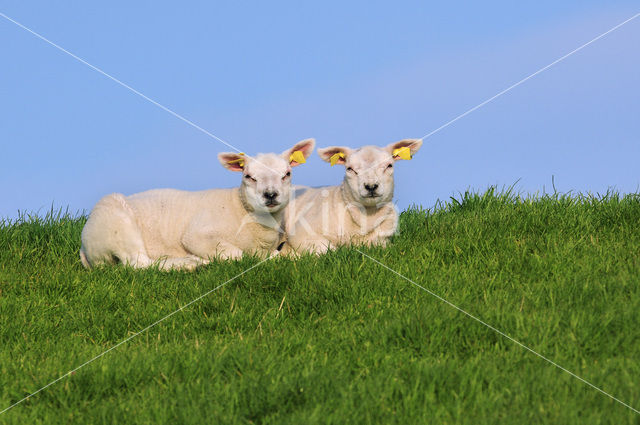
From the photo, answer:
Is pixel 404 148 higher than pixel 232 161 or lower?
higher

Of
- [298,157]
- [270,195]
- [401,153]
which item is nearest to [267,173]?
[270,195]

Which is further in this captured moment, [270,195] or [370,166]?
[370,166]

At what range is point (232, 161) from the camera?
27.4 feet

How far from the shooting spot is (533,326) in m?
5.32

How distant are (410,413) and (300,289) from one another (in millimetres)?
2620

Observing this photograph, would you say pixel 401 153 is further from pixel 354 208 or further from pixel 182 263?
pixel 182 263

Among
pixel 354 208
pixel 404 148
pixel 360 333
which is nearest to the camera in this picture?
pixel 360 333

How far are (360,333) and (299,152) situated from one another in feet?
10.5

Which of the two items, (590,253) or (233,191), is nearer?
(590,253)

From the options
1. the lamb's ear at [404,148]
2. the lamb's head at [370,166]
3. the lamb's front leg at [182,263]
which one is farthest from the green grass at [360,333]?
the lamb's ear at [404,148]

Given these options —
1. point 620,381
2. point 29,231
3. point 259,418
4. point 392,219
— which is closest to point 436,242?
point 392,219

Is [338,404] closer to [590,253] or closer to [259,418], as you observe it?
[259,418]

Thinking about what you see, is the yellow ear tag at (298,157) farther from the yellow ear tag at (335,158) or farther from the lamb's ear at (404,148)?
the lamb's ear at (404,148)

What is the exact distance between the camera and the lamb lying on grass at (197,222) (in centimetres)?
817
